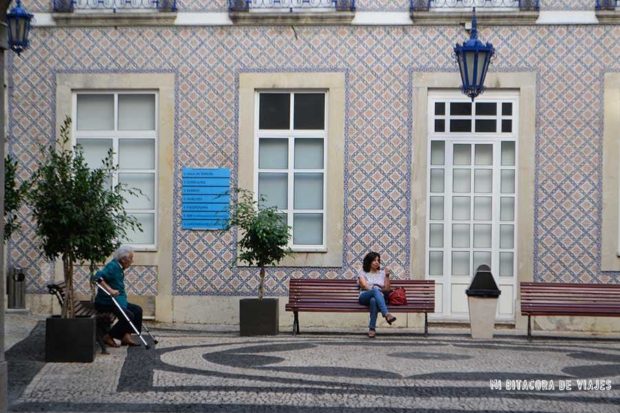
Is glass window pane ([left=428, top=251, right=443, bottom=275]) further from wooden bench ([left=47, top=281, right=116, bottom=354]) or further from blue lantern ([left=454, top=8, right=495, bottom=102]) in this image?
wooden bench ([left=47, top=281, right=116, bottom=354])

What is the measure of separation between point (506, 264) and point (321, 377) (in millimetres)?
7328

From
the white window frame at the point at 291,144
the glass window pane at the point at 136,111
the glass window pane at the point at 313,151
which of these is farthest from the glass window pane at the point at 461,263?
the glass window pane at the point at 136,111

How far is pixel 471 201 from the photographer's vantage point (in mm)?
18781

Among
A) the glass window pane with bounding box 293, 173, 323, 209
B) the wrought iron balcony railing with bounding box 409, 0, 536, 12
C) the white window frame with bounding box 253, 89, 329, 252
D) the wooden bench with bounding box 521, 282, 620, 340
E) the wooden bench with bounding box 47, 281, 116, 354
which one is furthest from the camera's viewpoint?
the glass window pane with bounding box 293, 173, 323, 209

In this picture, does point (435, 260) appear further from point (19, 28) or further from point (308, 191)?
point (19, 28)

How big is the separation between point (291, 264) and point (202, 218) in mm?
1430

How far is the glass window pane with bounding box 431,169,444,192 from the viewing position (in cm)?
1880

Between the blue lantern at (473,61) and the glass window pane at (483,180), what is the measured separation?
1.83 meters

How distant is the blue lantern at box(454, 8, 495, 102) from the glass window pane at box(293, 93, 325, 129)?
2.48 m

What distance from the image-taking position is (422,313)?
18625mm

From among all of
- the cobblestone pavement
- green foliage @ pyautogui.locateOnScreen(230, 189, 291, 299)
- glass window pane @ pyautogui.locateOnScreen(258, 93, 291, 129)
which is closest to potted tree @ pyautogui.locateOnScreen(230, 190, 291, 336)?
green foliage @ pyautogui.locateOnScreen(230, 189, 291, 299)

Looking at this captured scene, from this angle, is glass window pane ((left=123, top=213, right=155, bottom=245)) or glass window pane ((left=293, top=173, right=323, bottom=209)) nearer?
glass window pane ((left=293, top=173, right=323, bottom=209))

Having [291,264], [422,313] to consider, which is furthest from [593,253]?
[291,264]

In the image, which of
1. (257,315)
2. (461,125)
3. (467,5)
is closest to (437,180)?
(461,125)
